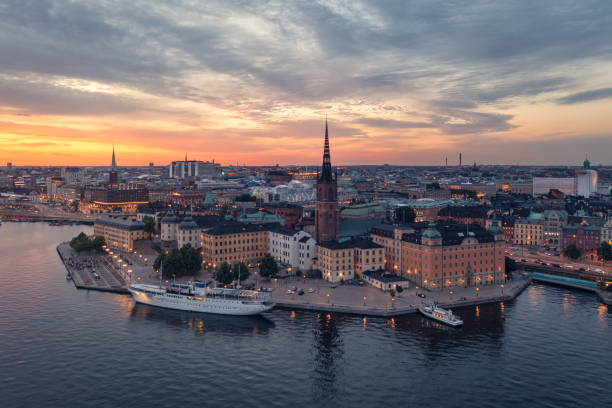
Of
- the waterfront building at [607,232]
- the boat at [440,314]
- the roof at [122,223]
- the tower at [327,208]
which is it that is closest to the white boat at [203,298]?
the boat at [440,314]

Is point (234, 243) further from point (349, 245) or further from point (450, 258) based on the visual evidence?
point (450, 258)

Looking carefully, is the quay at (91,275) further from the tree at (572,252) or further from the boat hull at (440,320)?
the tree at (572,252)

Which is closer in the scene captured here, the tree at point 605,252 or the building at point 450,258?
the building at point 450,258

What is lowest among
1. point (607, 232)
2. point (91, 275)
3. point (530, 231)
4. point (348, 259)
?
point (91, 275)

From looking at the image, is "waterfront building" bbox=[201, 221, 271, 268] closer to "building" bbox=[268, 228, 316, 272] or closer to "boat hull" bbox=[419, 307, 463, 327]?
"building" bbox=[268, 228, 316, 272]

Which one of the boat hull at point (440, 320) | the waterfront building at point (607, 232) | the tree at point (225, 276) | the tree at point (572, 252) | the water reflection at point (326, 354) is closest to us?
the water reflection at point (326, 354)

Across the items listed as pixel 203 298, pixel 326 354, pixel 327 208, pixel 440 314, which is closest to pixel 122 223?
pixel 327 208

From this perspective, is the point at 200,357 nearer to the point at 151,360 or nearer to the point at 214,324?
the point at 151,360
